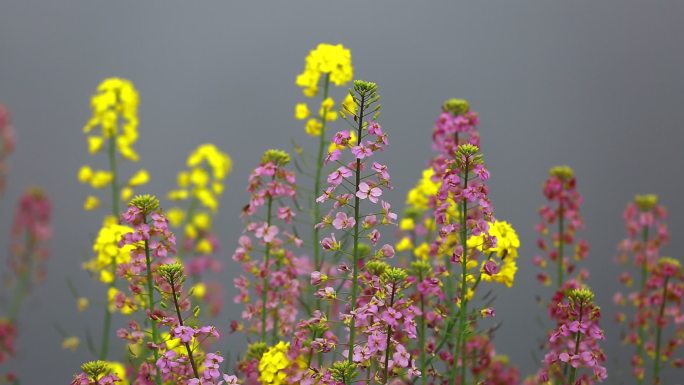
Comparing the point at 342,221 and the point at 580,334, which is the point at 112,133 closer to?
the point at 342,221

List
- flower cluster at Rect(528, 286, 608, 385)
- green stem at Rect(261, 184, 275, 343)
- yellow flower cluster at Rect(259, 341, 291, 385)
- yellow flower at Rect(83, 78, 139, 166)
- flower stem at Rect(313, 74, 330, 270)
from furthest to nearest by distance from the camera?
1. yellow flower at Rect(83, 78, 139, 166)
2. flower stem at Rect(313, 74, 330, 270)
3. green stem at Rect(261, 184, 275, 343)
4. yellow flower cluster at Rect(259, 341, 291, 385)
5. flower cluster at Rect(528, 286, 608, 385)

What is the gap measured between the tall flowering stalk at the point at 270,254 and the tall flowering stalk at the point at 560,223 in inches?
32.3

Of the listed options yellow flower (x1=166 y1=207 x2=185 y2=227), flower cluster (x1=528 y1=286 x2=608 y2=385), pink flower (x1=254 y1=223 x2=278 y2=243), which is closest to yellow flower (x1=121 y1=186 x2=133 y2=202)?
yellow flower (x1=166 y1=207 x2=185 y2=227)

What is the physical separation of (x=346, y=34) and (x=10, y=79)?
172 cm

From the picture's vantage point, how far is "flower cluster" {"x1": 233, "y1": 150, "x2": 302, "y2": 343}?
196cm

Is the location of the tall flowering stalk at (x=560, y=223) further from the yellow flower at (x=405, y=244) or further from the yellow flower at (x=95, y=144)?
the yellow flower at (x=95, y=144)

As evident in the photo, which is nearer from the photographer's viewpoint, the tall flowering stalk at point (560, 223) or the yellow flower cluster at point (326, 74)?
the yellow flower cluster at point (326, 74)

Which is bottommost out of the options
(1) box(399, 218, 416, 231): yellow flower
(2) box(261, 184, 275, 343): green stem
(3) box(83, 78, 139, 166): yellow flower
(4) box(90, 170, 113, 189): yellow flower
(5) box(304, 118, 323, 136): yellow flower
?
(2) box(261, 184, 275, 343): green stem

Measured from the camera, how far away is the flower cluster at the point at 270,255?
196 cm

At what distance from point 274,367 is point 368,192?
472mm

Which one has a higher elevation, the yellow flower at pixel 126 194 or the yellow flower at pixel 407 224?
the yellow flower at pixel 126 194

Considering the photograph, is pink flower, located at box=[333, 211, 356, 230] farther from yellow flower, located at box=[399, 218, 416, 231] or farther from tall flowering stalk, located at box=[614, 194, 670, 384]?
tall flowering stalk, located at box=[614, 194, 670, 384]

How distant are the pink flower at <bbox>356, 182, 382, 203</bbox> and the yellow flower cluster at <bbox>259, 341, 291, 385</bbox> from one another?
0.44m

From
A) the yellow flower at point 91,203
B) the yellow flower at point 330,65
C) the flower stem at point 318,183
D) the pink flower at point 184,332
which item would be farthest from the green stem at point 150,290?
the yellow flower at point 91,203
